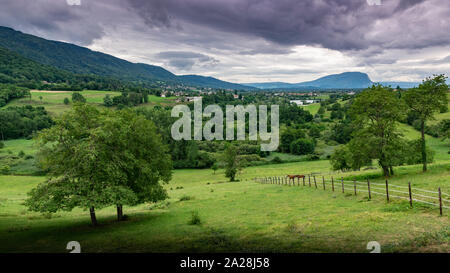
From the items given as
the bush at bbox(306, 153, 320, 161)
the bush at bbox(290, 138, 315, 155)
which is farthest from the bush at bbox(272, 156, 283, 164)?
the bush at bbox(290, 138, 315, 155)

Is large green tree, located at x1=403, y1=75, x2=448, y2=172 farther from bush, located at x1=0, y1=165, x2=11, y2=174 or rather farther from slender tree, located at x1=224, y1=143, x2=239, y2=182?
bush, located at x1=0, y1=165, x2=11, y2=174

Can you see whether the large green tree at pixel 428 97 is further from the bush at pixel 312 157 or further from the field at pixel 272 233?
the bush at pixel 312 157

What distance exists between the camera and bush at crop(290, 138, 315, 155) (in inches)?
4023

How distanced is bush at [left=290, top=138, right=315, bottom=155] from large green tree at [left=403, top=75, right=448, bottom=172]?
73.5 meters

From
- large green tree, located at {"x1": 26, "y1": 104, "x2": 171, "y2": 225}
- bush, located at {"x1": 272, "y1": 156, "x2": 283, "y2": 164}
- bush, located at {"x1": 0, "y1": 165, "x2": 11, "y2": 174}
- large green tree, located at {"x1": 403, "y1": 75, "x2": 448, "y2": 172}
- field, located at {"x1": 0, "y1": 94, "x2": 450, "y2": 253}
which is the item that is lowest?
bush, located at {"x1": 272, "y1": 156, "x2": 283, "y2": 164}

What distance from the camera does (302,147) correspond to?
103 metres

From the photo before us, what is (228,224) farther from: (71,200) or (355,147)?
(355,147)

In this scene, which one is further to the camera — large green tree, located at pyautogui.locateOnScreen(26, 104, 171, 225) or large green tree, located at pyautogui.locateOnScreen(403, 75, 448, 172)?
large green tree, located at pyautogui.locateOnScreen(403, 75, 448, 172)

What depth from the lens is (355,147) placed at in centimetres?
2816

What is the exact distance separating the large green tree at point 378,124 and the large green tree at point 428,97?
7.77 feet

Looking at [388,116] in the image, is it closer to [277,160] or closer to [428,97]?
[428,97]
